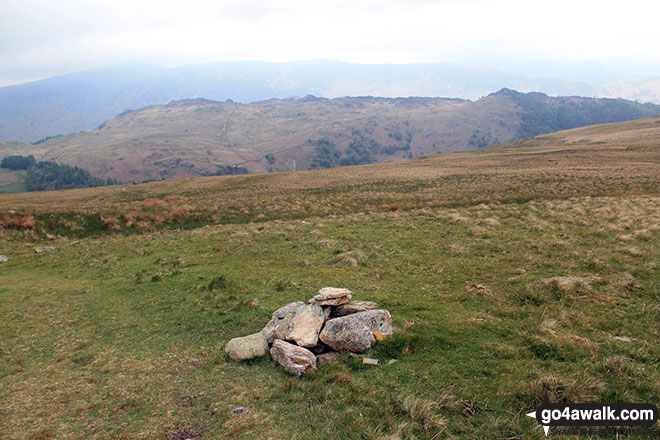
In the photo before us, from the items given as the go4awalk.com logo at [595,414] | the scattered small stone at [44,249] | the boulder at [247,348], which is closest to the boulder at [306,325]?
the boulder at [247,348]

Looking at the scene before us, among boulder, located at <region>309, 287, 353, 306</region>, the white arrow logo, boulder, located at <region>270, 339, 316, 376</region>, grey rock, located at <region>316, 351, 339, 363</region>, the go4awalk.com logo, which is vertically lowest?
grey rock, located at <region>316, 351, 339, 363</region>

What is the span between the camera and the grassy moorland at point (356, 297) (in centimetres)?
745

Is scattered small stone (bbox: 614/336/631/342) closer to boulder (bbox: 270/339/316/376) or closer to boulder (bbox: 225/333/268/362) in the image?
boulder (bbox: 270/339/316/376)

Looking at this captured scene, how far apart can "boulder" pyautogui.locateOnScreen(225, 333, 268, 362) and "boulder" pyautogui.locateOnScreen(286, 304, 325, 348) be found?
99 cm

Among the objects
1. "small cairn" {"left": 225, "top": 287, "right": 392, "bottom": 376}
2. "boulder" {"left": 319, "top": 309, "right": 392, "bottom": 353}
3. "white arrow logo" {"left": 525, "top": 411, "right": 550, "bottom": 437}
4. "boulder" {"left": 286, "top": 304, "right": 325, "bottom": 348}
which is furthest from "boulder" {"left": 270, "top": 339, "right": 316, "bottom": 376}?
"white arrow logo" {"left": 525, "top": 411, "right": 550, "bottom": 437}

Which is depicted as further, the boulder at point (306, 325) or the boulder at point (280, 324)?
the boulder at point (280, 324)

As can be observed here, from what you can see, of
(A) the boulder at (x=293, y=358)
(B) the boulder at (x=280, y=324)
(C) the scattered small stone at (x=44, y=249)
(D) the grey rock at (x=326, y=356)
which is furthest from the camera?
(C) the scattered small stone at (x=44, y=249)

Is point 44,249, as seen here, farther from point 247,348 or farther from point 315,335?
point 315,335

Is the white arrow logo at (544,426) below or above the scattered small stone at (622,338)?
below

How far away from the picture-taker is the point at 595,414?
21.6 ft

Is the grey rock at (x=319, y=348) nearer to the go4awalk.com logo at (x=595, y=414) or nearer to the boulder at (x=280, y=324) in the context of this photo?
the boulder at (x=280, y=324)

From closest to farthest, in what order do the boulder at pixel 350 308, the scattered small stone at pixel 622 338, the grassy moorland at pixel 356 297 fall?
the grassy moorland at pixel 356 297
the scattered small stone at pixel 622 338
the boulder at pixel 350 308

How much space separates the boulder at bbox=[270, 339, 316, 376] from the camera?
364 inches

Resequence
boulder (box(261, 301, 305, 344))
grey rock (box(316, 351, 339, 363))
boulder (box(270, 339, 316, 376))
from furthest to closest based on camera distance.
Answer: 1. boulder (box(261, 301, 305, 344))
2. grey rock (box(316, 351, 339, 363))
3. boulder (box(270, 339, 316, 376))
